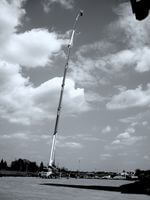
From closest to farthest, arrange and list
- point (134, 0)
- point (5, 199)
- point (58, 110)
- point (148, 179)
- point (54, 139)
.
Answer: point (134, 0)
point (5, 199)
point (54, 139)
point (58, 110)
point (148, 179)

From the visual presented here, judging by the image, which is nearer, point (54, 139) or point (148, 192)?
point (54, 139)

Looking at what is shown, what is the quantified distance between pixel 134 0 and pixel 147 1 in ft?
0.63

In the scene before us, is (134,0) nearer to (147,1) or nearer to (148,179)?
(147,1)

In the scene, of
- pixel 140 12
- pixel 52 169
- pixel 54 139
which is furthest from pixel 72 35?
pixel 140 12

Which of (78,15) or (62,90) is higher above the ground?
(78,15)

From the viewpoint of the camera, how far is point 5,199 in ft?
77.7

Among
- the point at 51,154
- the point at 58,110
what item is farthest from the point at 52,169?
the point at 58,110

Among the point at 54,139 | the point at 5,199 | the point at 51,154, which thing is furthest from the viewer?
the point at 54,139

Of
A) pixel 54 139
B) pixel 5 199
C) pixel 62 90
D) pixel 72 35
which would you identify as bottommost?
pixel 5 199

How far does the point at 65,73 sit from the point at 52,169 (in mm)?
19879

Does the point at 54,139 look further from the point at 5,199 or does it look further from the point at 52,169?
the point at 5,199

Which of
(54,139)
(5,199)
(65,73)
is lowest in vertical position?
(5,199)

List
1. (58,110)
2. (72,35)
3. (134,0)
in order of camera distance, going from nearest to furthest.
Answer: (134,0), (58,110), (72,35)

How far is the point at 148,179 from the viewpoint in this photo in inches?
2354
